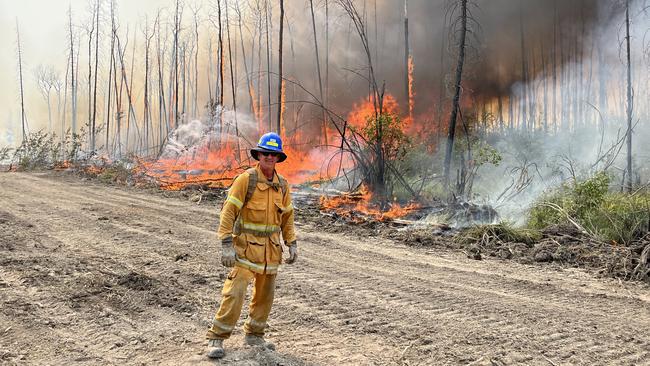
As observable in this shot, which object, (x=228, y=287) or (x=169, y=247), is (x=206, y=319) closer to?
(x=228, y=287)

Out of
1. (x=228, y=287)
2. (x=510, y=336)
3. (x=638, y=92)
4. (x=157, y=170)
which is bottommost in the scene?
(x=510, y=336)

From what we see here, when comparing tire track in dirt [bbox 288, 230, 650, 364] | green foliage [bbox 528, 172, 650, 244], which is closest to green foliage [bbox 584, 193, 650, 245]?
green foliage [bbox 528, 172, 650, 244]

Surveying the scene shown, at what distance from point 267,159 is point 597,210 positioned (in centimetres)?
756

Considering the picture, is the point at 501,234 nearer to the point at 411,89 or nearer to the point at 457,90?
the point at 457,90

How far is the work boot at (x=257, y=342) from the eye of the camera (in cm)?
392

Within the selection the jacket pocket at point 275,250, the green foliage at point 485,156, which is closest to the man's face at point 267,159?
the jacket pocket at point 275,250

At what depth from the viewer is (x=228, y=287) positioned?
12.2 ft

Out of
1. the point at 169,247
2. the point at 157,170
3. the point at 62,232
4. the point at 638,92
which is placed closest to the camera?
the point at 169,247

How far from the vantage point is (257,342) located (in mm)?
3945

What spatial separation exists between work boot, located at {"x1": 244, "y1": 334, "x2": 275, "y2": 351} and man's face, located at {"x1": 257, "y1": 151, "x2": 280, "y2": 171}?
144 cm

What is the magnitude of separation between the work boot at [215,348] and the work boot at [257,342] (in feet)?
0.91

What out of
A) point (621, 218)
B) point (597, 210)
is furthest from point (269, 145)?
point (597, 210)

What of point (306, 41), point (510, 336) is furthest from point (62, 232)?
point (306, 41)

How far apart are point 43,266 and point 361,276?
13.6 ft
